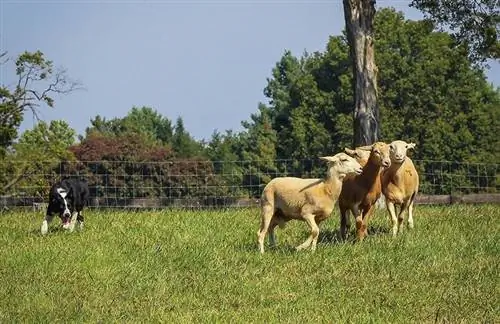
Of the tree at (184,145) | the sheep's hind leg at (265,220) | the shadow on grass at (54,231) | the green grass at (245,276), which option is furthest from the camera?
the tree at (184,145)

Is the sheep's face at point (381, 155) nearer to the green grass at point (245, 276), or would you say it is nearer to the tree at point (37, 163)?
the green grass at point (245, 276)

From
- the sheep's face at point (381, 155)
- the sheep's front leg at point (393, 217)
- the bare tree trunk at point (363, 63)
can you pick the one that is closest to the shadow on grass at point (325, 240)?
the sheep's front leg at point (393, 217)

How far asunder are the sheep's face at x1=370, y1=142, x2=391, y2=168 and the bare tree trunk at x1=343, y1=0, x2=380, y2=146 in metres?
7.16

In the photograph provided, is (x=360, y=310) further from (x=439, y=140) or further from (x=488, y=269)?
(x=439, y=140)

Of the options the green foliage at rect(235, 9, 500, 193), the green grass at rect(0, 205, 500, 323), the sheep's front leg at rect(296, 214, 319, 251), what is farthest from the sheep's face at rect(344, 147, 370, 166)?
the green foliage at rect(235, 9, 500, 193)

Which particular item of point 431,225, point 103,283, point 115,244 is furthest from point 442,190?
point 103,283

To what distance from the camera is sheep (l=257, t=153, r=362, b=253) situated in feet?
44.5

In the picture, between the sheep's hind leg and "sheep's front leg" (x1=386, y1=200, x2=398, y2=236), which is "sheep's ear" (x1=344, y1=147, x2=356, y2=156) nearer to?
"sheep's front leg" (x1=386, y1=200, x2=398, y2=236)

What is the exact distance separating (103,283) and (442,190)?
31798 millimetres

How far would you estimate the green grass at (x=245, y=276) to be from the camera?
1013cm

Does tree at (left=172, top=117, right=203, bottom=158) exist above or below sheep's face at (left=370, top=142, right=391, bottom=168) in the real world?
above

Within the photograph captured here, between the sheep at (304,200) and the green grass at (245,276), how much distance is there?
441 mm

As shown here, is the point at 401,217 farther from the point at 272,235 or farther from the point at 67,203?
the point at 67,203

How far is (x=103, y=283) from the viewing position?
11.8m
